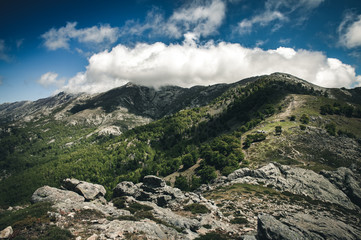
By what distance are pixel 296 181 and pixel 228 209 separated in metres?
26.7

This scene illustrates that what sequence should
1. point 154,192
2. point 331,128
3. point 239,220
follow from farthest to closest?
1. point 331,128
2. point 154,192
3. point 239,220

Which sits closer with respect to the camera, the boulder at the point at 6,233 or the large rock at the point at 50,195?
the boulder at the point at 6,233

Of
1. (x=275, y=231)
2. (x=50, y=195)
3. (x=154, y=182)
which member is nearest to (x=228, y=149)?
(x=154, y=182)

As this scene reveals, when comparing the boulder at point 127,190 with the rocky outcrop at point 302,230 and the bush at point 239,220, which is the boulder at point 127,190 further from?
the rocky outcrop at point 302,230

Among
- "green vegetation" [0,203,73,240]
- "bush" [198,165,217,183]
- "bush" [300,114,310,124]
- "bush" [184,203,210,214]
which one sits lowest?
"bush" [198,165,217,183]

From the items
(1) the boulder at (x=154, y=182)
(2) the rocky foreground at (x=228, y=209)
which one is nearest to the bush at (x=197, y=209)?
(2) the rocky foreground at (x=228, y=209)

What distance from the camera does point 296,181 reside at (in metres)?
43.6

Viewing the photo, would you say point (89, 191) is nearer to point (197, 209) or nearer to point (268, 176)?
point (197, 209)

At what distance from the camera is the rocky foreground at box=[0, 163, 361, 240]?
1717 cm

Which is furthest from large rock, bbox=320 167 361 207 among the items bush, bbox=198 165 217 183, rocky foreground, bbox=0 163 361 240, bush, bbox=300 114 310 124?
bush, bbox=300 114 310 124

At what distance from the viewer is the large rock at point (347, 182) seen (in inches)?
1559

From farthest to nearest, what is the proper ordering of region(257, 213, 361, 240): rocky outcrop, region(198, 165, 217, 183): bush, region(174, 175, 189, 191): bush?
1. region(174, 175, 189, 191): bush
2. region(198, 165, 217, 183): bush
3. region(257, 213, 361, 240): rocky outcrop

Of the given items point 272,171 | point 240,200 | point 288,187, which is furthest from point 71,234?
point 272,171

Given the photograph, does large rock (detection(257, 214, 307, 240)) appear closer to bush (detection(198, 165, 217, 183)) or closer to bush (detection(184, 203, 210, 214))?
bush (detection(184, 203, 210, 214))
